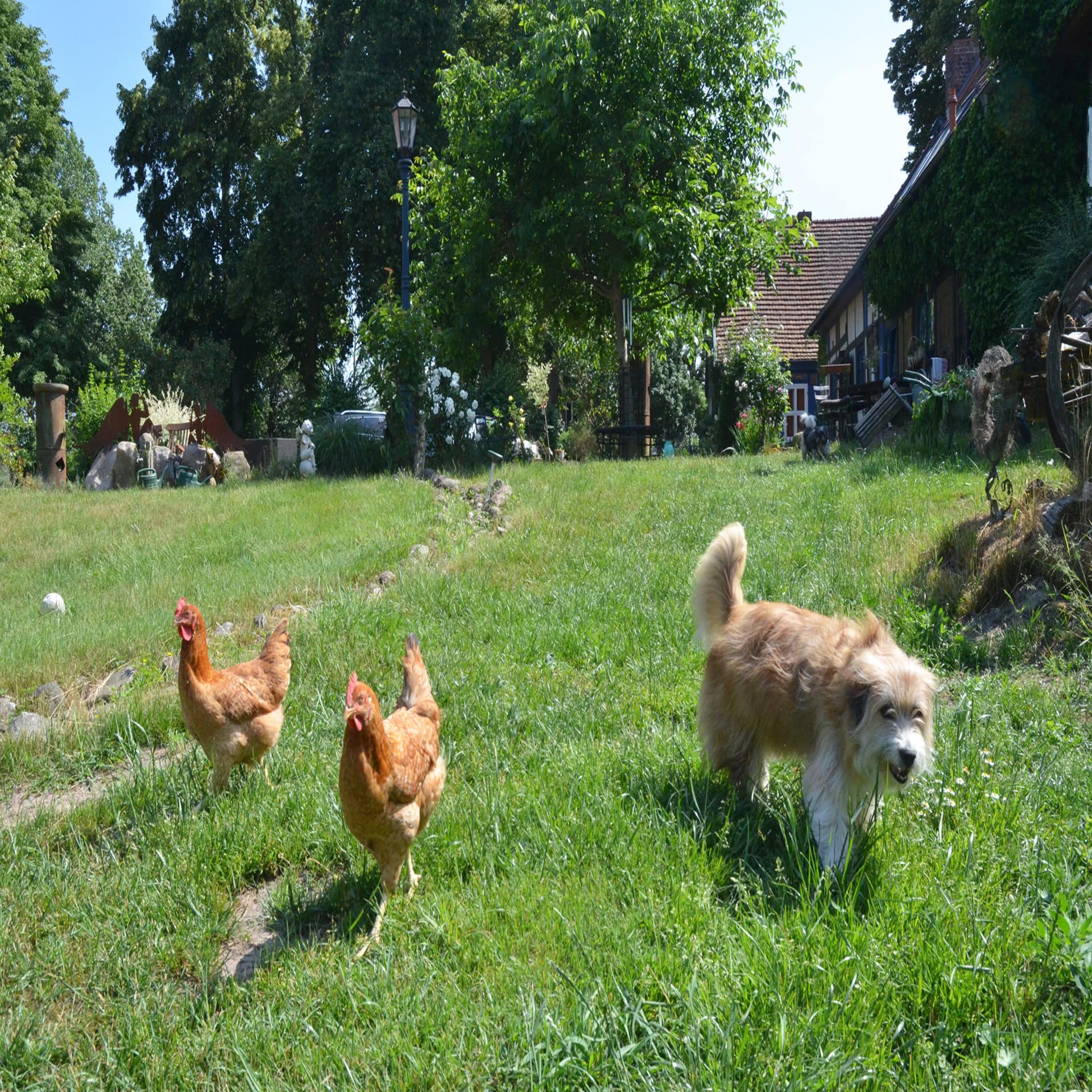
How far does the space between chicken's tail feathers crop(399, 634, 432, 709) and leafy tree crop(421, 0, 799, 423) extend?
1587 cm

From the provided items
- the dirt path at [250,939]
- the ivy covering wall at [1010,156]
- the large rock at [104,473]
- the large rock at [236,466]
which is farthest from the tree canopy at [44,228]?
the dirt path at [250,939]

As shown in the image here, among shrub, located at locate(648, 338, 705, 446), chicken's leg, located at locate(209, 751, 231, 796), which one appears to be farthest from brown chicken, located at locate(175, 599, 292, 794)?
shrub, located at locate(648, 338, 705, 446)

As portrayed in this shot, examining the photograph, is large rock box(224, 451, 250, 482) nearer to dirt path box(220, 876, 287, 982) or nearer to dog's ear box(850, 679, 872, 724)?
dirt path box(220, 876, 287, 982)

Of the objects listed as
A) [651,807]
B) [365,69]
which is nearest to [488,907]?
[651,807]

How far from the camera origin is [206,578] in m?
9.21

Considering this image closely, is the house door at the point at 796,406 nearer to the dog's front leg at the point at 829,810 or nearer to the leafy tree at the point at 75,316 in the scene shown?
the leafy tree at the point at 75,316

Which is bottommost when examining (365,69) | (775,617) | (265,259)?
(775,617)

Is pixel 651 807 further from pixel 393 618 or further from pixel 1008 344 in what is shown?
pixel 1008 344

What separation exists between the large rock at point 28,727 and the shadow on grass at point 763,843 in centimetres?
375

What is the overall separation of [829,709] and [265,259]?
107 ft

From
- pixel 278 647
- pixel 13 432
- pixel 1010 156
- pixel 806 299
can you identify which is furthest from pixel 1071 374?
pixel 806 299

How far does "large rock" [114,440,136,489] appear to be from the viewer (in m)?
19.4

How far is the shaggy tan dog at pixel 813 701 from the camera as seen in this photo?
11.2 feet

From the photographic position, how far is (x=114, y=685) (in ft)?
21.8
